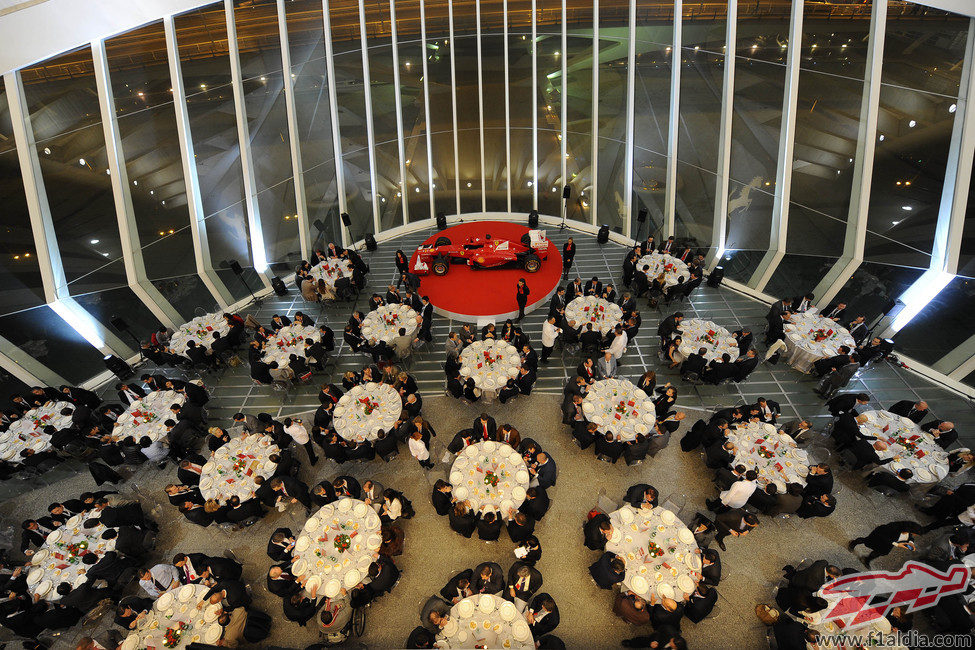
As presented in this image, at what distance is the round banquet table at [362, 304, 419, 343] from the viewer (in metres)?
10.3

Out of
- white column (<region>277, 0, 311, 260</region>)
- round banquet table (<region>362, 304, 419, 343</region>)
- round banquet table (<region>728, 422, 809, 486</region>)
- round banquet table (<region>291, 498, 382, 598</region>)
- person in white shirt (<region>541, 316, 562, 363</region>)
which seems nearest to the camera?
round banquet table (<region>291, 498, 382, 598</region>)

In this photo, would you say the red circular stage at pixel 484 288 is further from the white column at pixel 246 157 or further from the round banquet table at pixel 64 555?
the round banquet table at pixel 64 555

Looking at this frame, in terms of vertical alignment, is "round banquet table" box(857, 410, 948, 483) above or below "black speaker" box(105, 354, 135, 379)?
below

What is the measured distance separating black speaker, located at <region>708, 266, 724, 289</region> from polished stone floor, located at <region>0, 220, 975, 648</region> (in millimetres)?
1332

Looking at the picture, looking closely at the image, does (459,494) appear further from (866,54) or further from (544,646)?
(866,54)

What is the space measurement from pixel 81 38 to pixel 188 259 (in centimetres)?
507

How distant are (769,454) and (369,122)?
13.8 m

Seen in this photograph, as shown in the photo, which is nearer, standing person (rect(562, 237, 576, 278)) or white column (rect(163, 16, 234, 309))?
white column (rect(163, 16, 234, 309))

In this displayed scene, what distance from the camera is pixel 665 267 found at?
12.0m

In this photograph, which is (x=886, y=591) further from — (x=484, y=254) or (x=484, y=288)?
(x=484, y=254)

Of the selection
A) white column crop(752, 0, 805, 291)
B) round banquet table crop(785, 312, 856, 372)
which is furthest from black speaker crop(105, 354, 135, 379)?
white column crop(752, 0, 805, 291)

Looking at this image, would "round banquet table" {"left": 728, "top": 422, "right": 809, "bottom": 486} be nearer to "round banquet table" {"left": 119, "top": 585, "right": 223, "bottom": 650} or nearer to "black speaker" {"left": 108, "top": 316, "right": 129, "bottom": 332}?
"round banquet table" {"left": 119, "top": 585, "right": 223, "bottom": 650}

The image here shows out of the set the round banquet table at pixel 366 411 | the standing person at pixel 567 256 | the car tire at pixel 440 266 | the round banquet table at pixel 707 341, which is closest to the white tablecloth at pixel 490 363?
the round banquet table at pixel 366 411

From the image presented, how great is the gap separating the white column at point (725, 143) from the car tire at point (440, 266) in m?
7.77
